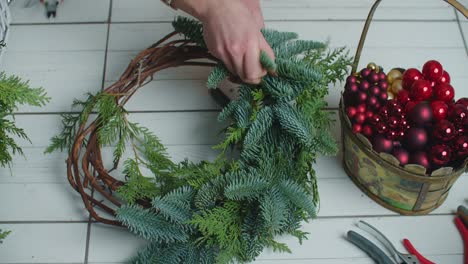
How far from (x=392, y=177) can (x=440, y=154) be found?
0.09 metres

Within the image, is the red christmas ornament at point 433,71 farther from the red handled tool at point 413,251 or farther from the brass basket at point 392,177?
the red handled tool at point 413,251

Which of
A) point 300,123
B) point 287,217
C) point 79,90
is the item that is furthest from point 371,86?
point 79,90

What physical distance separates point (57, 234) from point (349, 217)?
0.48 m

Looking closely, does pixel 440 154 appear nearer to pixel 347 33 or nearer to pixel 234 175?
pixel 234 175

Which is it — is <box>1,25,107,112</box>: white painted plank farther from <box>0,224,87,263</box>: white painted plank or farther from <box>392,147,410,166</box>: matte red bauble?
<box>392,147,410,166</box>: matte red bauble

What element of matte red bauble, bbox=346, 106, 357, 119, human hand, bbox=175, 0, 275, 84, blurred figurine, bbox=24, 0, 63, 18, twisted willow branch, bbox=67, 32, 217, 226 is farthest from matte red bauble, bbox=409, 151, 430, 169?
blurred figurine, bbox=24, 0, 63, 18

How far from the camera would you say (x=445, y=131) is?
3.23 ft

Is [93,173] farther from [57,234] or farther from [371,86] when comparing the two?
[371,86]

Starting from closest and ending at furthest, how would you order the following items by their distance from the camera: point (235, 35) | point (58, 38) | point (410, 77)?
1. point (235, 35)
2. point (410, 77)
3. point (58, 38)

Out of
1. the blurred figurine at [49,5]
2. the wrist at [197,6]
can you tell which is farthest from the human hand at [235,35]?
the blurred figurine at [49,5]

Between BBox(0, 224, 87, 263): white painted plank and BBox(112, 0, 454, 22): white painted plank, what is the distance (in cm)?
47

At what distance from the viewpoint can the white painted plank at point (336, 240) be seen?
1.08 metres

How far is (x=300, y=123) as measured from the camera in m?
1.01

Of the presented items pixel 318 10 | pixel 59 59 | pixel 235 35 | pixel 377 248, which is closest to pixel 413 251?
pixel 377 248
